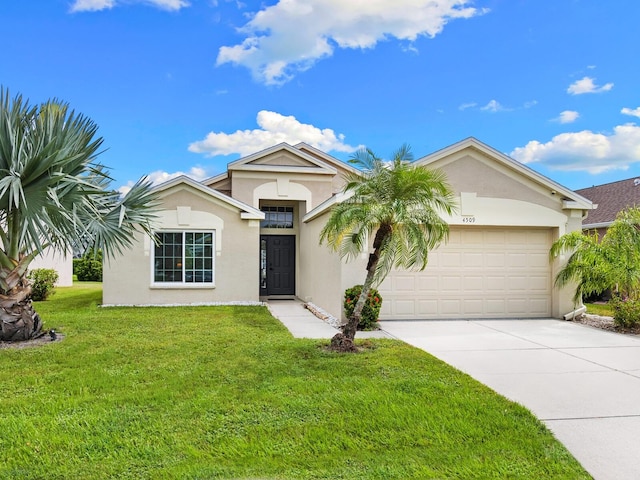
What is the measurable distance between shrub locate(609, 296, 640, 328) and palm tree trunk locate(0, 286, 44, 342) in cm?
1301

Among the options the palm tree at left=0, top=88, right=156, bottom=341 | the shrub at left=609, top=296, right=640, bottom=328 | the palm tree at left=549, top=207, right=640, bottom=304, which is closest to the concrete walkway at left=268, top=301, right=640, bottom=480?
the shrub at left=609, top=296, right=640, bottom=328

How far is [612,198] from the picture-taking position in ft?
65.7

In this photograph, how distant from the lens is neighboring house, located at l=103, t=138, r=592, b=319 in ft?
39.1

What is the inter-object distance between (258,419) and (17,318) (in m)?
6.55

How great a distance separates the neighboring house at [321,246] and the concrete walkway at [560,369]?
86 centimetres

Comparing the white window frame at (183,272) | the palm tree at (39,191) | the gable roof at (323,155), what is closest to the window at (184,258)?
the white window frame at (183,272)

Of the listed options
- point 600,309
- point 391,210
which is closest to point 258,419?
point 391,210

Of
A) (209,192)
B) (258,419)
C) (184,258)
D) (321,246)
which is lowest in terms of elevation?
(258,419)

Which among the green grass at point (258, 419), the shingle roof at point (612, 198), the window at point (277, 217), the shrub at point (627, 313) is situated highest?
the shingle roof at point (612, 198)

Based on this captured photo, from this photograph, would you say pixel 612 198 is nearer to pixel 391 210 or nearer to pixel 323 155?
pixel 323 155

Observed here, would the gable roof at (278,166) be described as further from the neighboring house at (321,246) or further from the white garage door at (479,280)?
the white garage door at (479,280)

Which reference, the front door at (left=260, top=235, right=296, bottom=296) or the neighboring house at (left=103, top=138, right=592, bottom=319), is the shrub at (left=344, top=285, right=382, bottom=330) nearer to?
the neighboring house at (left=103, top=138, right=592, bottom=319)

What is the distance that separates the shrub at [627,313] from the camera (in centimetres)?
1049

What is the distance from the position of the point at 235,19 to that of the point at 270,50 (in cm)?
184
